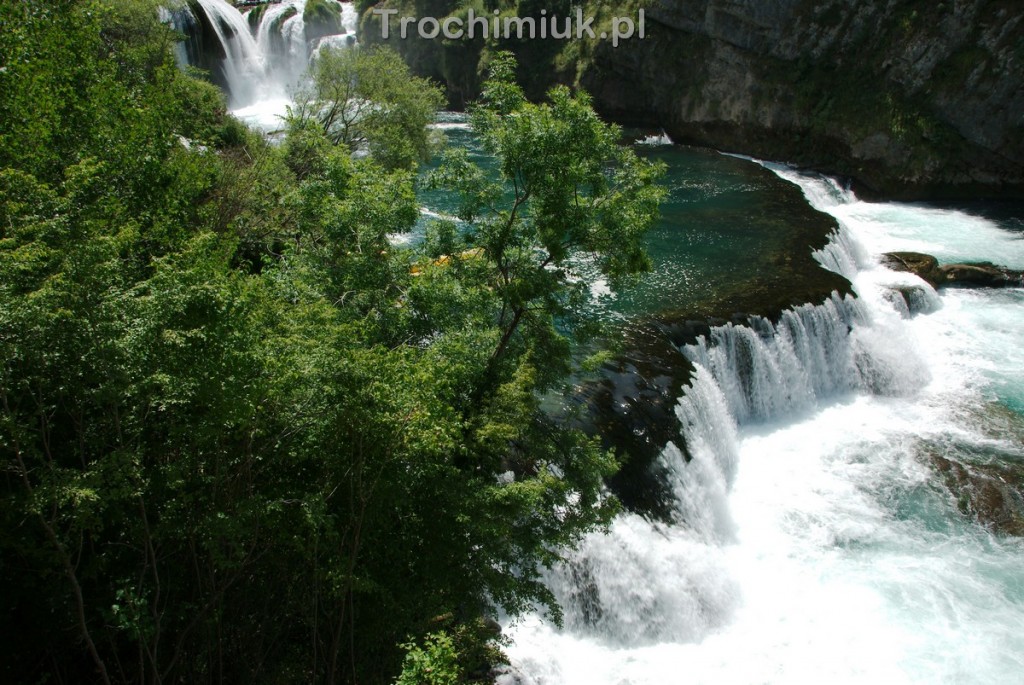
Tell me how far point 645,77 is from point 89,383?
41.1 meters

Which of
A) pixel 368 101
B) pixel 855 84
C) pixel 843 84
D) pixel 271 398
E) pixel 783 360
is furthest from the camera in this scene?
pixel 843 84

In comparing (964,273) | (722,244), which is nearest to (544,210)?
(722,244)

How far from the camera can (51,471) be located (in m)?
5.53

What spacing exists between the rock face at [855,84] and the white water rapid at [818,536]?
1371 centimetres

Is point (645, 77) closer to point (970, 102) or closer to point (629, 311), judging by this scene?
point (970, 102)

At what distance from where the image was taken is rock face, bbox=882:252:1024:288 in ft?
82.9

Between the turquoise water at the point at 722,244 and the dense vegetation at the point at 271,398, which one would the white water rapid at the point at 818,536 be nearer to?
the turquoise water at the point at 722,244

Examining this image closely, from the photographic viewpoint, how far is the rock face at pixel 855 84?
3195cm

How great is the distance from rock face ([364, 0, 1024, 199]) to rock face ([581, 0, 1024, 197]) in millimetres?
53

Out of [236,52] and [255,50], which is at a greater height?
[255,50]

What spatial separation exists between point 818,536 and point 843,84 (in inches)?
1132

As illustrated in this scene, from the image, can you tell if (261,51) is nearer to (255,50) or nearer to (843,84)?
(255,50)

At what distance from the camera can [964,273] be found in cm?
2545

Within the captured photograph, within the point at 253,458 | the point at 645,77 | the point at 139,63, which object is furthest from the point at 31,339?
the point at 645,77
